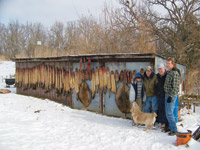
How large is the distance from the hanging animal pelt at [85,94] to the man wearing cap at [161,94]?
335cm

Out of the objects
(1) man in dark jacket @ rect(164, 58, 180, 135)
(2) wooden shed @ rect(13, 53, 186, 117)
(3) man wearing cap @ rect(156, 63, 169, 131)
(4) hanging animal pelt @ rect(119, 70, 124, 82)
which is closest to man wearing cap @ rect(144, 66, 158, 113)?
(3) man wearing cap @ rect(156, 63, 169, 131)

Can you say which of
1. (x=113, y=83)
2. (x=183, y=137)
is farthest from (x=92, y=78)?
(x=183, y=137)

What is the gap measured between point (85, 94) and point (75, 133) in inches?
123

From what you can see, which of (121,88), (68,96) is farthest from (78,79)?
(121,88)

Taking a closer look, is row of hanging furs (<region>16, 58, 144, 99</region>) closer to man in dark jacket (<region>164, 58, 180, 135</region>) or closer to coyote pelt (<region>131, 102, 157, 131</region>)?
coyote pelt (<region>131, 102, 157, 131</region>)

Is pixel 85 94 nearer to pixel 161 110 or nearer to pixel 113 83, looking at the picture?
pixel 113 83

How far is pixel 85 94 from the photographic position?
8594mm

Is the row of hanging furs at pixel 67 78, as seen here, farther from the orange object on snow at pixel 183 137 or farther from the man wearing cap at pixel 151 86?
the orange object on snow at pixel 183 137

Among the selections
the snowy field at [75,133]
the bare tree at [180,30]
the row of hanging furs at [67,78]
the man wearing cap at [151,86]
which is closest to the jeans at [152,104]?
the man wearing cap at [151,86]

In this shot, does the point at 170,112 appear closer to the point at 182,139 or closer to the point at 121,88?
the point at 182,139

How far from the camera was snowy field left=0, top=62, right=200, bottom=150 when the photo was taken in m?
4.62

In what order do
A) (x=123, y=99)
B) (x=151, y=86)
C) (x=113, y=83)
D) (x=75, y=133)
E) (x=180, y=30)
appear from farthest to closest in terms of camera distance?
(x=180, y=30), (x=113, y=83), (x=123, y=99), (x=151, y=86), (x=75, y=133)

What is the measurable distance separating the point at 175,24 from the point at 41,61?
14898 millimetres

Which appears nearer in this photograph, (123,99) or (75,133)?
(75,133)
